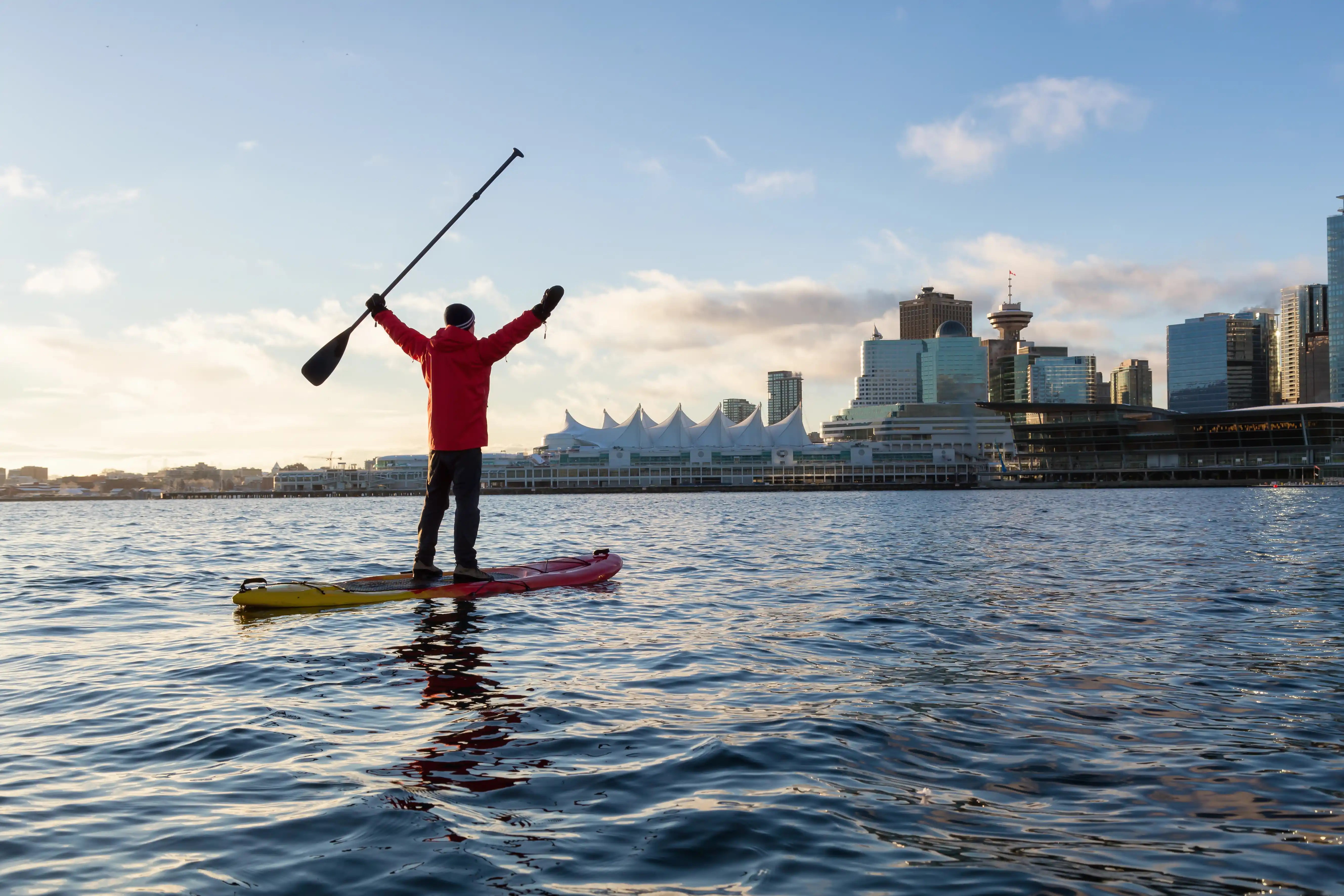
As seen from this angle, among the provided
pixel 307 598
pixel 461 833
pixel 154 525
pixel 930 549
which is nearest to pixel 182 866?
pixel 461 833

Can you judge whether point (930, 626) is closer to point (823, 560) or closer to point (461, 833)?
point (461, 833)

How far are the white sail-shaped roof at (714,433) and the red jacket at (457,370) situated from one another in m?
171

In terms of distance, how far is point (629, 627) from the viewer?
9.76 meters

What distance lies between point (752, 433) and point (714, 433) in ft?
26.1

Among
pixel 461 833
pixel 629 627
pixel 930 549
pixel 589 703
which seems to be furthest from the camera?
pixel 930 549

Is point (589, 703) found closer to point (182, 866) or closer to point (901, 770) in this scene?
point (901, 770)

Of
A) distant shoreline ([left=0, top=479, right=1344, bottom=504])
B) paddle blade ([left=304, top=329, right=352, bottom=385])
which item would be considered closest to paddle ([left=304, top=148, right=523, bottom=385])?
paddle blade ([left=304, top=329, right=352, bottom=385])

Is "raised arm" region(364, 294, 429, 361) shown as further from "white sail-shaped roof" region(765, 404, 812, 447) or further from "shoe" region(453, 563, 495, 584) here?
"white sail-shaped roof" region(765, 404, 812, 447)

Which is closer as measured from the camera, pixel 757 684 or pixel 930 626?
pixel 757 684

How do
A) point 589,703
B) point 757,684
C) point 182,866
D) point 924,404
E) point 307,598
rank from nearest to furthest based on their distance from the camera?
point 182,866, point 589,703, point 757,684, point 307,598, point 924,404

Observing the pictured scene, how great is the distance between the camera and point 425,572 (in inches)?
457

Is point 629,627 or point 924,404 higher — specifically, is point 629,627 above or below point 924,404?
below

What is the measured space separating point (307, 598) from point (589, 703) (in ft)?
19.7

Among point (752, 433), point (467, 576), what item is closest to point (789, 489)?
point (752, 433)
